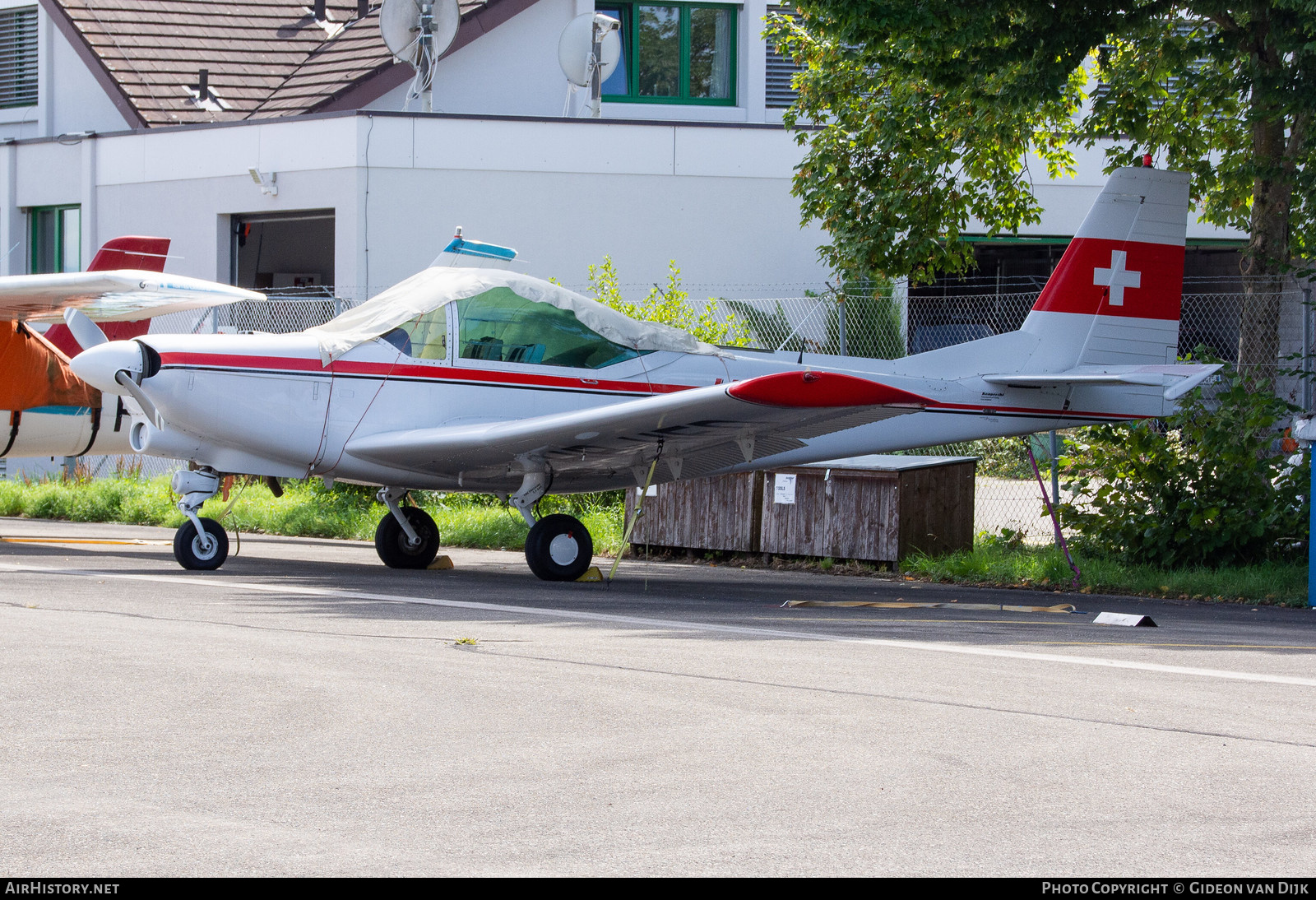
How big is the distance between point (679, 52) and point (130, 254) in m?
11.0

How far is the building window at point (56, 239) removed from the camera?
22.9m

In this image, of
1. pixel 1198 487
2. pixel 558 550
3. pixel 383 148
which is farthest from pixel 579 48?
pixel 1198 487

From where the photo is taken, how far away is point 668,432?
977 centimetres

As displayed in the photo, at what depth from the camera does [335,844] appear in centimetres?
368

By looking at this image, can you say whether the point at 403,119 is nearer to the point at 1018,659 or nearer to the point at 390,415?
the point at 390,415

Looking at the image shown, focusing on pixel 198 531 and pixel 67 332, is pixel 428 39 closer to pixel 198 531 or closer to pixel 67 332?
pixel 67 332

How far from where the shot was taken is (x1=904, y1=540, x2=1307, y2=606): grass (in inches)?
417

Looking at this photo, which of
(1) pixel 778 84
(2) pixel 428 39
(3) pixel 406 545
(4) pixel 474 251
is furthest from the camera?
(1) pixel 778 84

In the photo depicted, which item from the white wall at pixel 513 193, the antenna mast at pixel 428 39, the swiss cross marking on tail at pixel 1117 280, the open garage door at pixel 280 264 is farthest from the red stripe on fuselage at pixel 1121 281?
the antenna mast at pixel 428 39

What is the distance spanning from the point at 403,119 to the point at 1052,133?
8.48 meters

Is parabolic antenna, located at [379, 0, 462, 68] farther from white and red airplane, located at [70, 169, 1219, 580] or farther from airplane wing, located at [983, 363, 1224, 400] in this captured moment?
airplane wing, located at [983, 363, 1224, 400]
